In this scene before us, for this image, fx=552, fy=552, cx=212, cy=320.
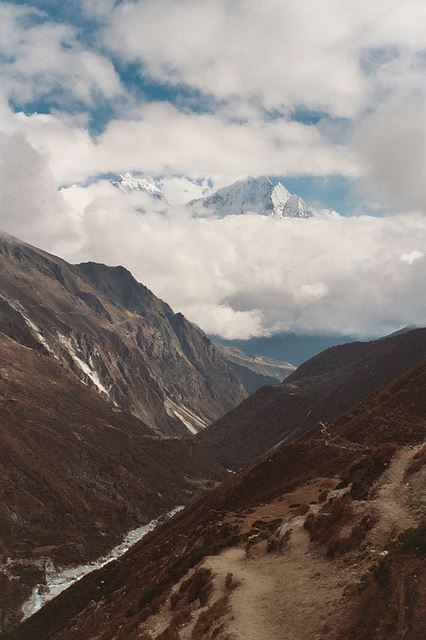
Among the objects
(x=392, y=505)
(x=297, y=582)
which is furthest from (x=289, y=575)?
(x=392, y=505)

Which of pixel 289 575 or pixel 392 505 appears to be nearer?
pixel 289 575

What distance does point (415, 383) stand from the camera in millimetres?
108312

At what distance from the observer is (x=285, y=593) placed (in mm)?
34875

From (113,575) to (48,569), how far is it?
150ft

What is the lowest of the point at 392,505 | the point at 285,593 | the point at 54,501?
the point at 285,593

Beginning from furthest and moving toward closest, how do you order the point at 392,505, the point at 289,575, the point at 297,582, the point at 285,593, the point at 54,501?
the point at 54,501
the point at 392,505
the point at 289,575
the point at 297,582
the point at 285,593

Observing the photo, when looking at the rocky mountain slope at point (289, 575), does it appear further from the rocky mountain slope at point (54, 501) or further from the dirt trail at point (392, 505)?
the rocky mountain slope at point (54, 501)

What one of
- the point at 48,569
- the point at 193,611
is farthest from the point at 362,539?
the point at 48,569

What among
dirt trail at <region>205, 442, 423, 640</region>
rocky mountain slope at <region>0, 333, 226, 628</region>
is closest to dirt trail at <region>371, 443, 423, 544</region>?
dirt trail at <region>205, 442, 423, 640</region>

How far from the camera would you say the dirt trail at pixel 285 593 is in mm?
29984

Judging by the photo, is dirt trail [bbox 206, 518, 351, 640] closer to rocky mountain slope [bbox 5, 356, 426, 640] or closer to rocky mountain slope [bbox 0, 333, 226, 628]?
rocky mountain slope [bbox 5, 356, 426, 640]

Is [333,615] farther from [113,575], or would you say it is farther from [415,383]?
[415,383]

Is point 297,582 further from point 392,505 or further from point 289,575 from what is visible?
point 392,505

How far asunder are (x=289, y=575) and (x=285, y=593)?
10.1 ft
